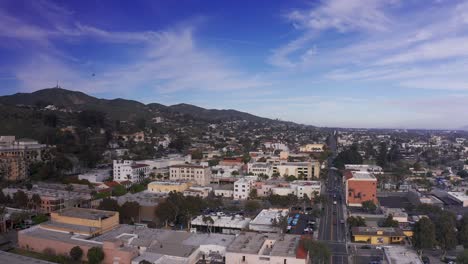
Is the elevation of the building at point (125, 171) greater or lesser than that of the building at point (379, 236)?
greater

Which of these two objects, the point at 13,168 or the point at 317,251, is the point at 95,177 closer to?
the point at 13,168

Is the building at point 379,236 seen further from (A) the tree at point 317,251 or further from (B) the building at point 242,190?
(B) the building at point 242,190

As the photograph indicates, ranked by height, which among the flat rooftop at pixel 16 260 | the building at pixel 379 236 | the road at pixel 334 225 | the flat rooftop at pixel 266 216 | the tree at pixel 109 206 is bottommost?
the road at pixel 334 225

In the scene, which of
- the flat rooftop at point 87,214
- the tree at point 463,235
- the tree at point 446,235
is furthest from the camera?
the flat rooftop at point 87,214

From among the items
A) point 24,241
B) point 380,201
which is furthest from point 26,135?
point 380,201

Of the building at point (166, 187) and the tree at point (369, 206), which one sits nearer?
the tree at point (369, 206)

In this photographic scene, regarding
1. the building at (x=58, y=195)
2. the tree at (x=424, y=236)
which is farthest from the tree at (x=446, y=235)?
the building at (x=58, y=195)

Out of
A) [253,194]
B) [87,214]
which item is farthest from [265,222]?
[87,214]
